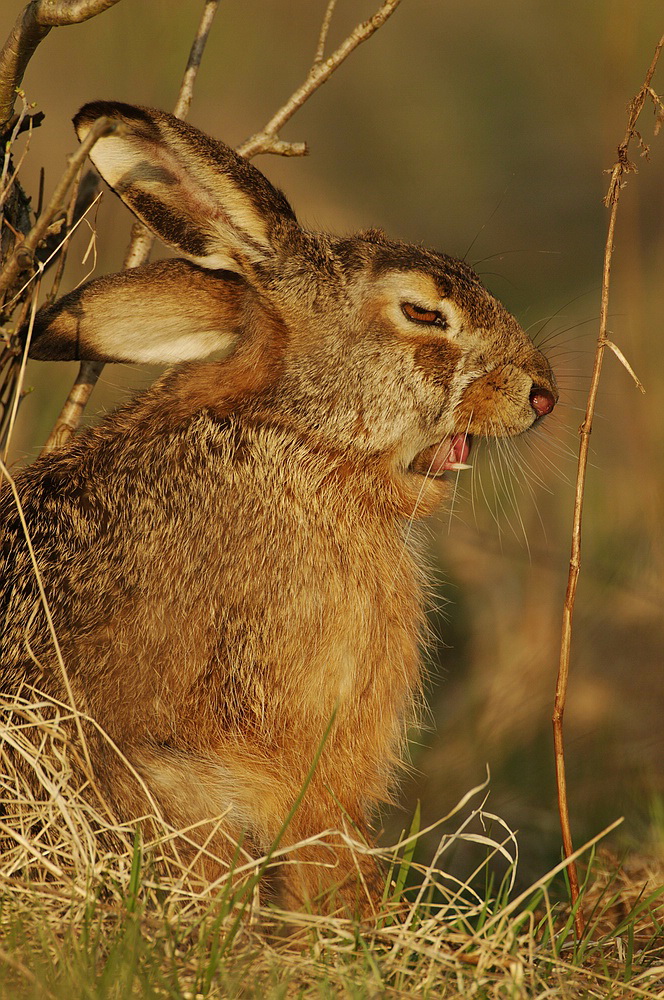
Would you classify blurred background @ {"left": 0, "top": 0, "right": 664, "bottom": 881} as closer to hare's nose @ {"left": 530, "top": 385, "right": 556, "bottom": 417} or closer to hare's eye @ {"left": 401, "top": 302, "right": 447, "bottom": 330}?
hare's nose @ {"left": 530, "top": 385, "right": 556, "bottom": 417}

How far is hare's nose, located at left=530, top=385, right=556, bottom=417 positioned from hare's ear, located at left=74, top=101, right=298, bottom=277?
93 cm

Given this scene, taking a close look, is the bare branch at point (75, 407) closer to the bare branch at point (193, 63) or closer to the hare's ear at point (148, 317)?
the hare's ear at point (148, 317)

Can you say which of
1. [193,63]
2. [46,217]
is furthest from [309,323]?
[193,63]

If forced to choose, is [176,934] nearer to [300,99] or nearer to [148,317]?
[148,317]

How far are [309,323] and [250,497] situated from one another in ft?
2.02

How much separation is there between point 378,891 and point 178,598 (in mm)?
1072

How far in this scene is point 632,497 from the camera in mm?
6043

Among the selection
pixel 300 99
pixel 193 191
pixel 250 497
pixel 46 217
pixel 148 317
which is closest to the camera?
pixel 46 217

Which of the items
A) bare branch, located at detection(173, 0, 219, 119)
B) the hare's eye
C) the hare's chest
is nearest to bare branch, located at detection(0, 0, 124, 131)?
bare branch, located at detection(173, 0, 219, 119)

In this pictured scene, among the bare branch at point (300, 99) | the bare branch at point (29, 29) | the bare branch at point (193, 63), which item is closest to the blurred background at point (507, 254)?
the bare branch at point (300, 99)

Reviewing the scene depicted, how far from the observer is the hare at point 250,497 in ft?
10.6

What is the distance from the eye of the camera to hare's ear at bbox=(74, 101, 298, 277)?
351cm

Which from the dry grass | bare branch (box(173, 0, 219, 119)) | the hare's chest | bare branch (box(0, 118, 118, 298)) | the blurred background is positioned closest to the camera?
the dry grass

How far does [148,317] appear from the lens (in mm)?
3766
